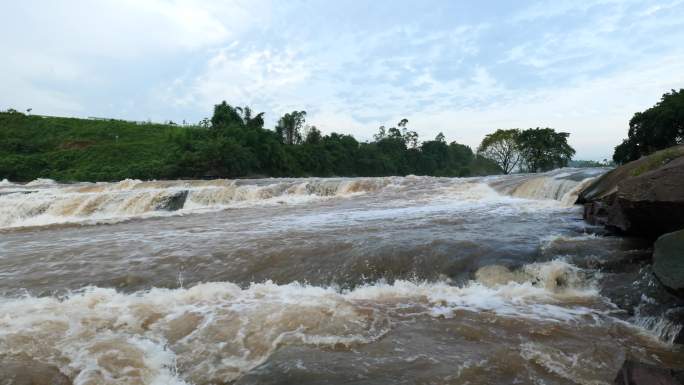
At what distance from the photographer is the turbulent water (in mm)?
3488

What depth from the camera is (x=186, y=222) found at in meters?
12.5

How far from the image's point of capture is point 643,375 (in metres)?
2.50

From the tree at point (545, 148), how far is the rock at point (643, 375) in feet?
125

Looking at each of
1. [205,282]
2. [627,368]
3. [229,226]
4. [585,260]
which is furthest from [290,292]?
[229,226]

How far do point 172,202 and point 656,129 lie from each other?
22.7 meters

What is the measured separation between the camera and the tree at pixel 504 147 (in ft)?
137

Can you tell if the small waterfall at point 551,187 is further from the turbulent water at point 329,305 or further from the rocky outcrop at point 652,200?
the rocky outcrop at point 652,200

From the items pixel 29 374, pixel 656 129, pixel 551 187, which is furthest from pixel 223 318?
pixel 656 129

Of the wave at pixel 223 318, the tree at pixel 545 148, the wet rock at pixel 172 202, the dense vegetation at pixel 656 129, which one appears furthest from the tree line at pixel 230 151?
the wave at pixel 223 318

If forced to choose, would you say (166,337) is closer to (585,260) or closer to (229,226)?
(585,260)

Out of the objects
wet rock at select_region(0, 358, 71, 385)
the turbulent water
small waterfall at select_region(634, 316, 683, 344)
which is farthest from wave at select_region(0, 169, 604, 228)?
wet rock at select_region(0, 358, 71, 385)

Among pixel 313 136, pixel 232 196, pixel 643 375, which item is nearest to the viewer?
pixel 643 375

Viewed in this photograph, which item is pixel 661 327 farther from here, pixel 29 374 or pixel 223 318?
pixel 29 374

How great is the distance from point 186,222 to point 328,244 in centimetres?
638
